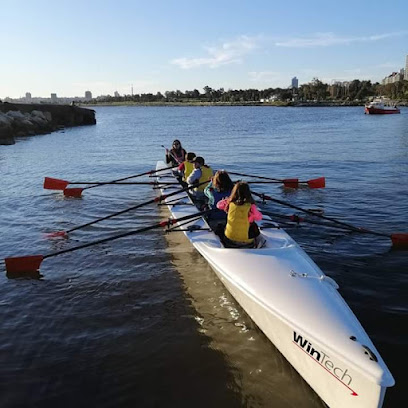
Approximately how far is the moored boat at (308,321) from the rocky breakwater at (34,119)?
3481 cm

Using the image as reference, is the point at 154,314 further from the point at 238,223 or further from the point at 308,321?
the point at 308,321

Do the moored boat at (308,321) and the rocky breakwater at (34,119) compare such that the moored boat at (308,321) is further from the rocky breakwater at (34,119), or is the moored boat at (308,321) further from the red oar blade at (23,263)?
the rocky breakwater at (34,119)

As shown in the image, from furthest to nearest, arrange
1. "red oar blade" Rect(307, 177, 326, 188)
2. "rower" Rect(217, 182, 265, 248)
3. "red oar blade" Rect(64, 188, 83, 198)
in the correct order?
"red oar blade" Rect(64, 188, 83, 198) → "red oar blade" Rect(307, 177, 326, 188) → "rower" Rect(217, 182, 265, 248)

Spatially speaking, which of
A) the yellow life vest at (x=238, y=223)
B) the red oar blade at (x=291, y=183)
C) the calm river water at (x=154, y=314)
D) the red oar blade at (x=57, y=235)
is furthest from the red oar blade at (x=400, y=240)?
the red oar blade at (x=57, y=235)

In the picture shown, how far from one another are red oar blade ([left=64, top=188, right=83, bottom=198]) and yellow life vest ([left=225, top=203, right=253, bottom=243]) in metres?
9.67

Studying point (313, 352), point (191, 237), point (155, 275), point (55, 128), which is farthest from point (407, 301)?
point (55, 128)

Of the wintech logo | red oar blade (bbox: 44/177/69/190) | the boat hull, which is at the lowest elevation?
the boat hull

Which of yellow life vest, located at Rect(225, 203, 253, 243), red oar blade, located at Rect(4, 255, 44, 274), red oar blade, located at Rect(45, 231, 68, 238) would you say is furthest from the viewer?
red oar blade, located at Rect(45, 231, 68, 238)

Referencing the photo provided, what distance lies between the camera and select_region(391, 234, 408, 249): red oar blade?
9484 mm

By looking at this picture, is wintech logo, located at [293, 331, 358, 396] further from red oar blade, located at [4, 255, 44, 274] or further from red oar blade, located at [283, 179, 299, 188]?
red oar blade, located at [283, 179, 299, 188]

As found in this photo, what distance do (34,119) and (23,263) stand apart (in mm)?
Answer: 45596

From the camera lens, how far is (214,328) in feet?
22.0

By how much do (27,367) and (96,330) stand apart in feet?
3.91

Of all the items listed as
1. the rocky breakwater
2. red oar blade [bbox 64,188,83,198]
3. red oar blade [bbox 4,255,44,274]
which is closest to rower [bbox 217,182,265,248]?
red oar blade [bbox 4,255,44,274]
